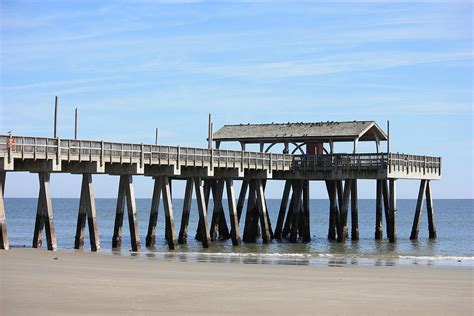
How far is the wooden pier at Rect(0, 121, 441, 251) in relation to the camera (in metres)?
33.9

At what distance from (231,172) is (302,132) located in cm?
853

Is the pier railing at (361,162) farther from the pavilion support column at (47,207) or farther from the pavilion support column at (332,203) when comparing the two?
the pavilion support column at (47,207)

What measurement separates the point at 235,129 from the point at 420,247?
14344 mm

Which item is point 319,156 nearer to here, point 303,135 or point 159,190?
point 303,135

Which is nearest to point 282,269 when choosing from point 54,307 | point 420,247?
point 54,307

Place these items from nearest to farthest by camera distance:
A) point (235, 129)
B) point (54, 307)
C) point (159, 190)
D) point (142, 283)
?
point (54, 307), point (142, 283), point (159, 190), point (235, 129)

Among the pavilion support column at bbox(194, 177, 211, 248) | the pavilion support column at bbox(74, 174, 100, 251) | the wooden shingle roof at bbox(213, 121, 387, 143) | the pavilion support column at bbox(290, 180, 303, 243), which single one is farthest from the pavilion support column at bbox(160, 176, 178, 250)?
the wooden shingle roof at bbox(213, 121, 387, 143)

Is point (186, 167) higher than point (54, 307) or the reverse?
higher

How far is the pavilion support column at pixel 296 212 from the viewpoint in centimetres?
5022

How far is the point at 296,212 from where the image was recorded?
5075 cm

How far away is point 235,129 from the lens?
184 ft

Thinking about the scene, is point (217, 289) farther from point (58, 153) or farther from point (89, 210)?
point (89, 210)

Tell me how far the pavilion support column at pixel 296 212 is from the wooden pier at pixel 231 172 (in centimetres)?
6

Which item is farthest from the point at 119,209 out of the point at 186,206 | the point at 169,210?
the point at 186,206
